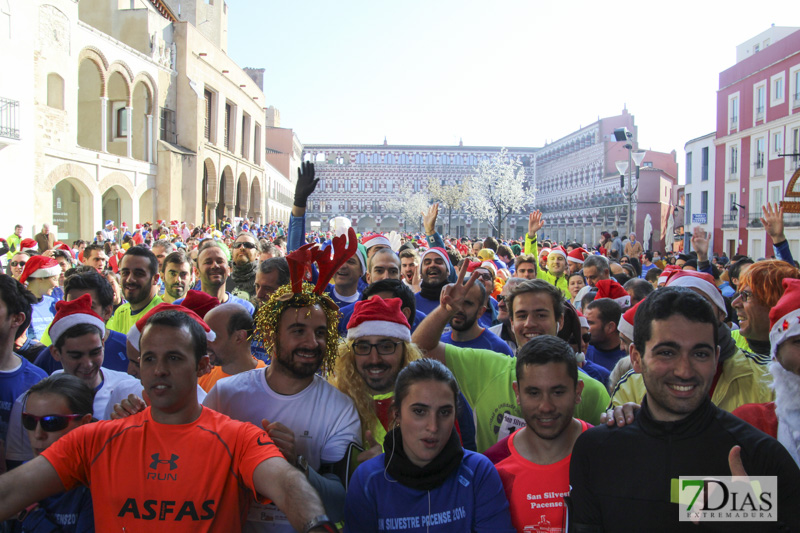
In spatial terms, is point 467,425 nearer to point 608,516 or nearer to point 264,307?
point 608,516

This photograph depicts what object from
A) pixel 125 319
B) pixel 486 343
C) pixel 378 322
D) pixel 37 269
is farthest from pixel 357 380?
pixel 37 269

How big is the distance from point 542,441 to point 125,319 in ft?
13.8

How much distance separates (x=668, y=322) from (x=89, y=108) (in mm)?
32189

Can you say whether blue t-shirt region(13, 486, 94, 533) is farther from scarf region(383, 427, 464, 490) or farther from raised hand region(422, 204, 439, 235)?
raised hand region(422, 204, 439, 235)

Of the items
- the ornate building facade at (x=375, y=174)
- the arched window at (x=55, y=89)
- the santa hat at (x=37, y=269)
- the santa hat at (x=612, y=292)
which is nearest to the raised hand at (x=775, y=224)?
the santa hat at (x=612, y=292)

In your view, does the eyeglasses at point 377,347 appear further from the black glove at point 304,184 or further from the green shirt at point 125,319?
the green shirt at point 125,319

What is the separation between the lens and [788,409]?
2.68m

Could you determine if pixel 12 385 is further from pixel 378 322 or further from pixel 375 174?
pixel 375 174

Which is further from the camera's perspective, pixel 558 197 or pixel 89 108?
pixel 558 197

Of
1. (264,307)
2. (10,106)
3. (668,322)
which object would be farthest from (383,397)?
(10,106)

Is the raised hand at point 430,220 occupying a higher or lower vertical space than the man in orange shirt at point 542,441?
higher

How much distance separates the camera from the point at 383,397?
10.9 feet

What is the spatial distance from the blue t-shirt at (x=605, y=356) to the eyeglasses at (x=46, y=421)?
3822mm

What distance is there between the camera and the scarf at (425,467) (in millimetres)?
2604
